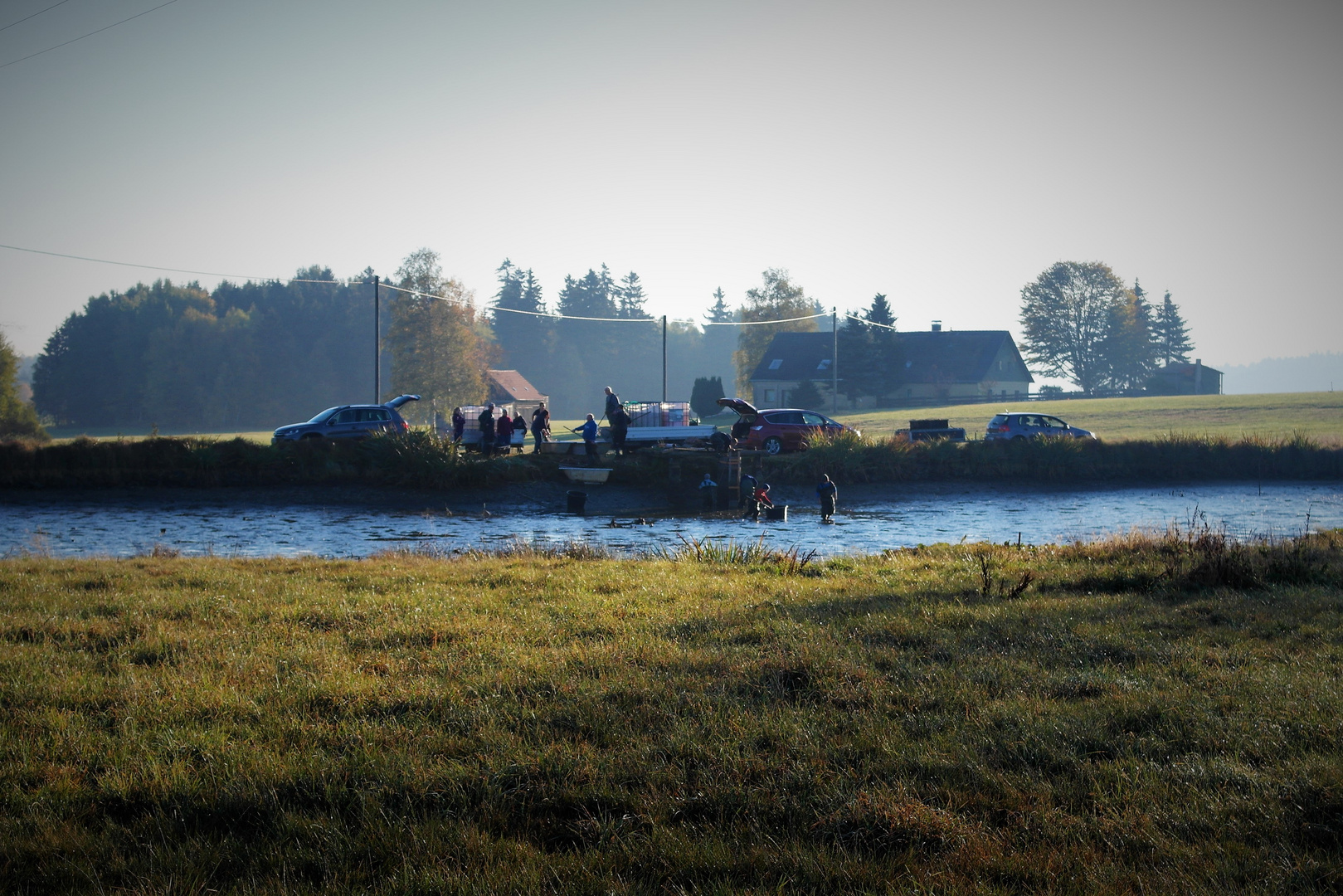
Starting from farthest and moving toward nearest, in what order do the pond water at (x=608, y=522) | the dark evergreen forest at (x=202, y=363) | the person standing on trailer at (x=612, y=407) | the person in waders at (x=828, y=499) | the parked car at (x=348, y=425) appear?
1. the dark evergreen forest at (x=202, y=363)
2. the parked car at (x=348, y=425)
3. the person standing on trailer at (x=612, y=407)
4. the person in waders at (x=828, y=499)
5. the pond water at (x=608, y=522)

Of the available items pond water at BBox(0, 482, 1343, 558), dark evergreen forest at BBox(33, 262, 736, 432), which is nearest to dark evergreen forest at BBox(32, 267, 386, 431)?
dark evergreen forest at BBox(33, 262, 736, 432)

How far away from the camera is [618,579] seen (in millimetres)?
12055

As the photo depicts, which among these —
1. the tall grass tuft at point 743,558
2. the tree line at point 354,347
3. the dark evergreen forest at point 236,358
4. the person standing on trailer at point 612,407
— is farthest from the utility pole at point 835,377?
the tall grass tuft at point 743,558

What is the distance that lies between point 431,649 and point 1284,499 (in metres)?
31.4

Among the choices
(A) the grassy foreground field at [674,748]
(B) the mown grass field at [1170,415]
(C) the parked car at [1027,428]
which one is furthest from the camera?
(B) the mown grass field at [1170,415]

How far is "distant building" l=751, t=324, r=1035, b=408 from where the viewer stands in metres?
84.6

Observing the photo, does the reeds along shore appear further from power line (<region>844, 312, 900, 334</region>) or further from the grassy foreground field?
power line (<region>844, 312, 900, 334</region>)

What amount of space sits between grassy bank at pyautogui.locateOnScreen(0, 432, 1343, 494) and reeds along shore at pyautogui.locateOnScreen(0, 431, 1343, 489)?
4 cm

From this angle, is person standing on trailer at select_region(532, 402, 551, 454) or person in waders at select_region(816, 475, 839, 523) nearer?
person in waders at select_region(816, 475, 839, 523)

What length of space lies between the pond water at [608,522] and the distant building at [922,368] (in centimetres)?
5051

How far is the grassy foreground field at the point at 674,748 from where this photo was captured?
4121 millimetres

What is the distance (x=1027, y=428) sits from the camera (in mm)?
39000

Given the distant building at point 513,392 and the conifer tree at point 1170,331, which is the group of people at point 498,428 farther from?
the conifer tree at point 1170,331

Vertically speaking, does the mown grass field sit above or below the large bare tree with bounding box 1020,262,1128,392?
below
